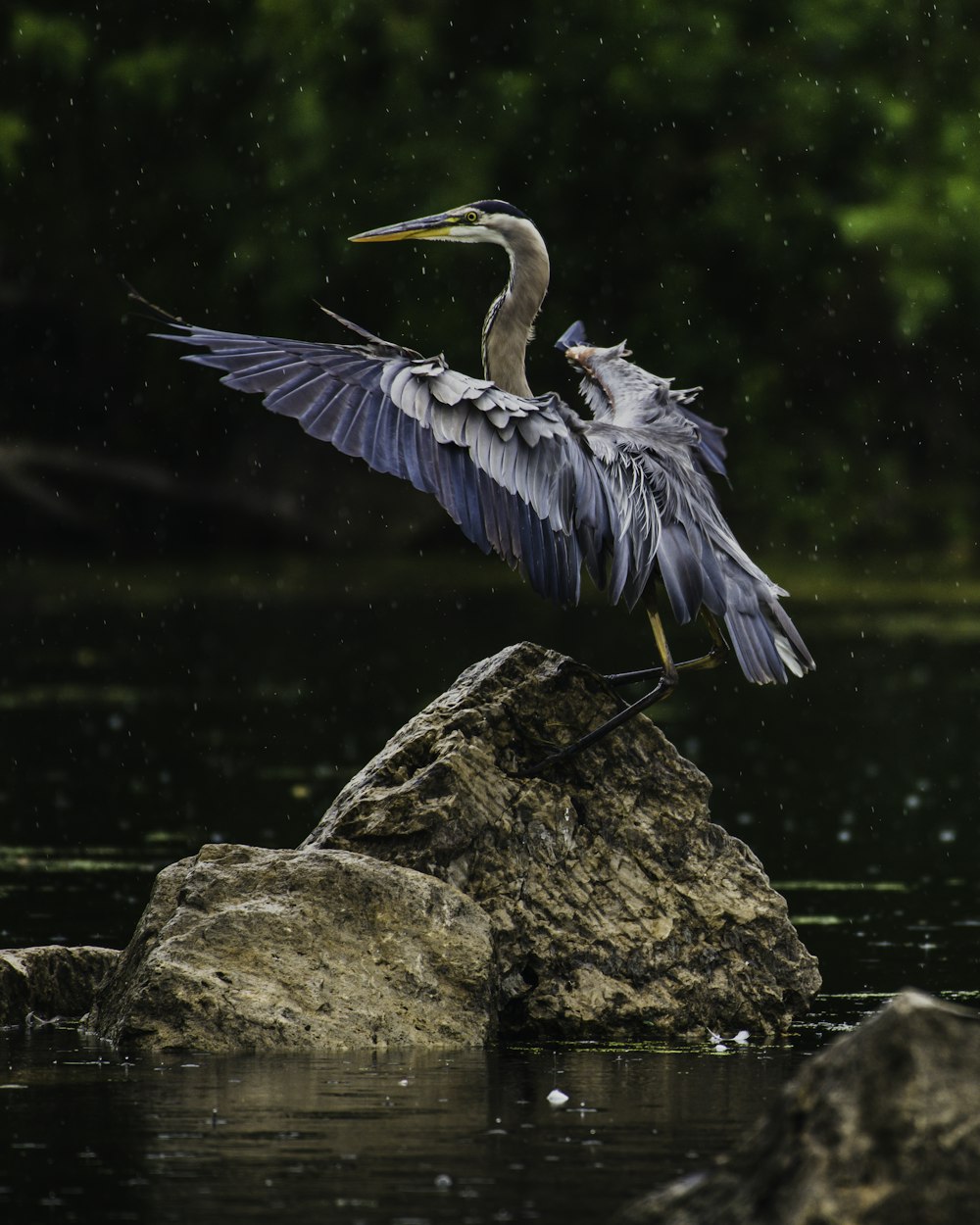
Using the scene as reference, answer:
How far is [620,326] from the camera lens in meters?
35.5

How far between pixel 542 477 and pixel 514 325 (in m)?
1.63

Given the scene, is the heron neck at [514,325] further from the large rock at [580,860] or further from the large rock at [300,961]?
the large rock at [300,961]

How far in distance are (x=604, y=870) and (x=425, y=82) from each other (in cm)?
2609

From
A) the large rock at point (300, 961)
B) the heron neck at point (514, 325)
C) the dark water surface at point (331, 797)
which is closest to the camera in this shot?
the dark water surface at point (331, 797)

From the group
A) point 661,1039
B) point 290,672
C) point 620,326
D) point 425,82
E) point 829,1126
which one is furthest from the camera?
point 620,326

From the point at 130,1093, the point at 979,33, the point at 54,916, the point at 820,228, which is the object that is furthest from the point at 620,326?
the point at 130,1093

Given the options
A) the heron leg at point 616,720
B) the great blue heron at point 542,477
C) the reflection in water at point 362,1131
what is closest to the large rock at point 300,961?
the reflection in water at point 362,1131

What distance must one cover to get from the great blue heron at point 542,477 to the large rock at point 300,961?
89 cm

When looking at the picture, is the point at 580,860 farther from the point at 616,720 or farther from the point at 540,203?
the point at 540,203

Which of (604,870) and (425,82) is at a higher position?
(425,82)

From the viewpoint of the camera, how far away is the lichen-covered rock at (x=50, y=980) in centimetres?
788

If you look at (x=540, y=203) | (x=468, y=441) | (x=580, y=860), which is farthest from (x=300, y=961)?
(x=540, y=203)

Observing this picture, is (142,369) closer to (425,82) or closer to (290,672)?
(425,82)

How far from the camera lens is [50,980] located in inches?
316
